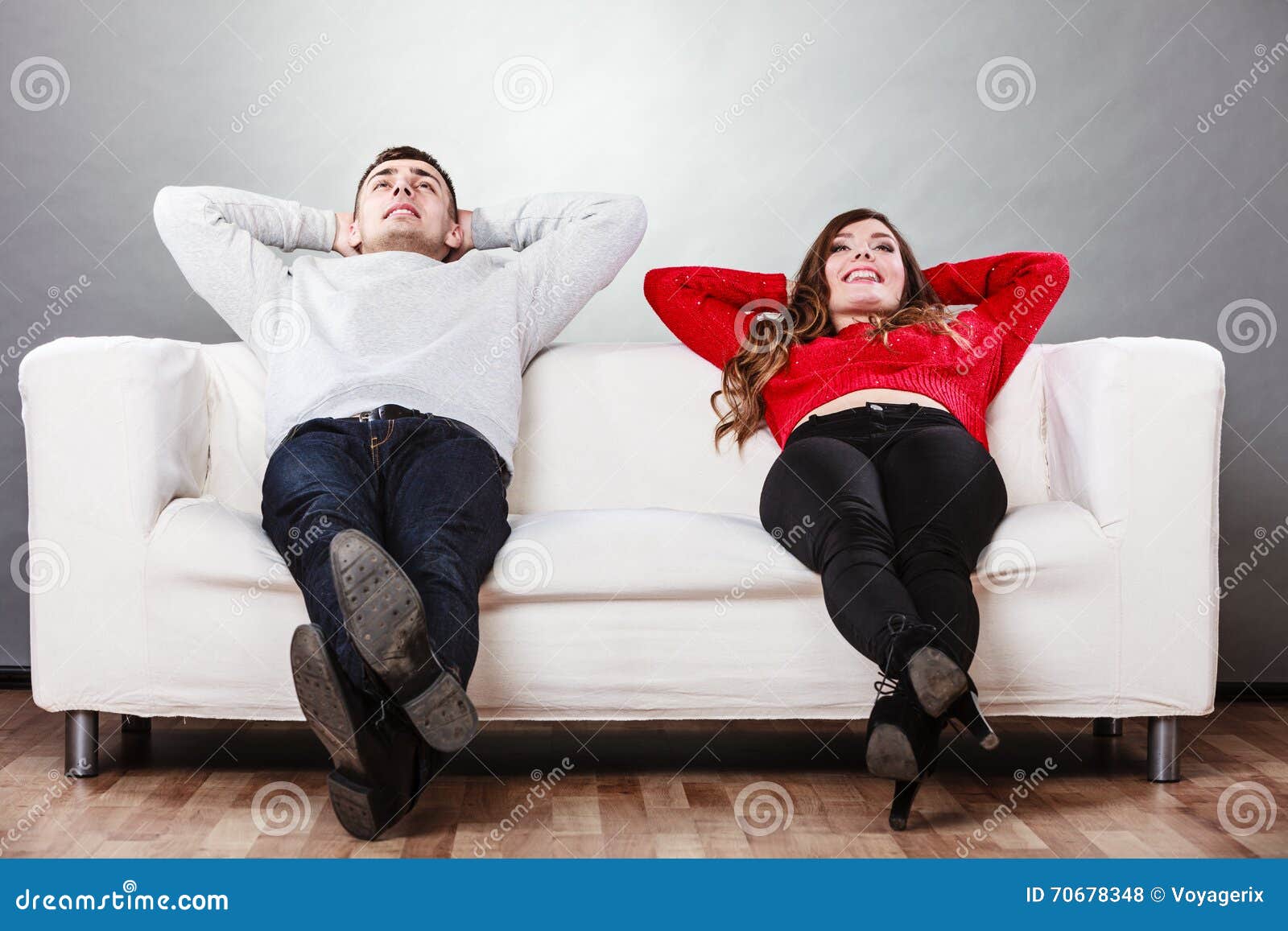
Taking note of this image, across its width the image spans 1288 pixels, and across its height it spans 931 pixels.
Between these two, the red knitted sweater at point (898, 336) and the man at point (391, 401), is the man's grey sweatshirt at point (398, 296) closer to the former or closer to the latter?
the man at point (391, 401)

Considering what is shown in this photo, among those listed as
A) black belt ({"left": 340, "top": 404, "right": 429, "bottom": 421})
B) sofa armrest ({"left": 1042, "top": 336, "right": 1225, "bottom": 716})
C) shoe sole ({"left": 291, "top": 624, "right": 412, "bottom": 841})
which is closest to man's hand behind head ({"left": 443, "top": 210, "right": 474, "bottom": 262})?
black belt ({"left": 340, "top": 404, "right": 429, "bottom": 421})

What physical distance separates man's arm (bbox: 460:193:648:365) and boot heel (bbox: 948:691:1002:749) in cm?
107

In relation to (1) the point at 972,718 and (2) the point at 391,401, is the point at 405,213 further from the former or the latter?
(1) the point at 972,718

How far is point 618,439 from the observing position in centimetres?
224

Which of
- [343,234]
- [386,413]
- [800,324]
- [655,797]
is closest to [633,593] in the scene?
[655,797]

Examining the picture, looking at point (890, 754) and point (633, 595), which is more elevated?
point (890, 754)

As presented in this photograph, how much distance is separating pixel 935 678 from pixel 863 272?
3.42 feet

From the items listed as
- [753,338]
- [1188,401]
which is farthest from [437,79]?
[1188,401]

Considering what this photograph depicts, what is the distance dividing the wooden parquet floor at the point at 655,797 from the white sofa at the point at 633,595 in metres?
0.11

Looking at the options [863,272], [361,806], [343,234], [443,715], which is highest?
[863,272]

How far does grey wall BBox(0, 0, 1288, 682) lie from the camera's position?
270 centimetres

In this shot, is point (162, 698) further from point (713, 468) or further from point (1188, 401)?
point (1188, 401)

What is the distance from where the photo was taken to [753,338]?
222 cm

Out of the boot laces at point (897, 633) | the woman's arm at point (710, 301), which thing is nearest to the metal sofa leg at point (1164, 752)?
the boot laces at point (897, 633)
